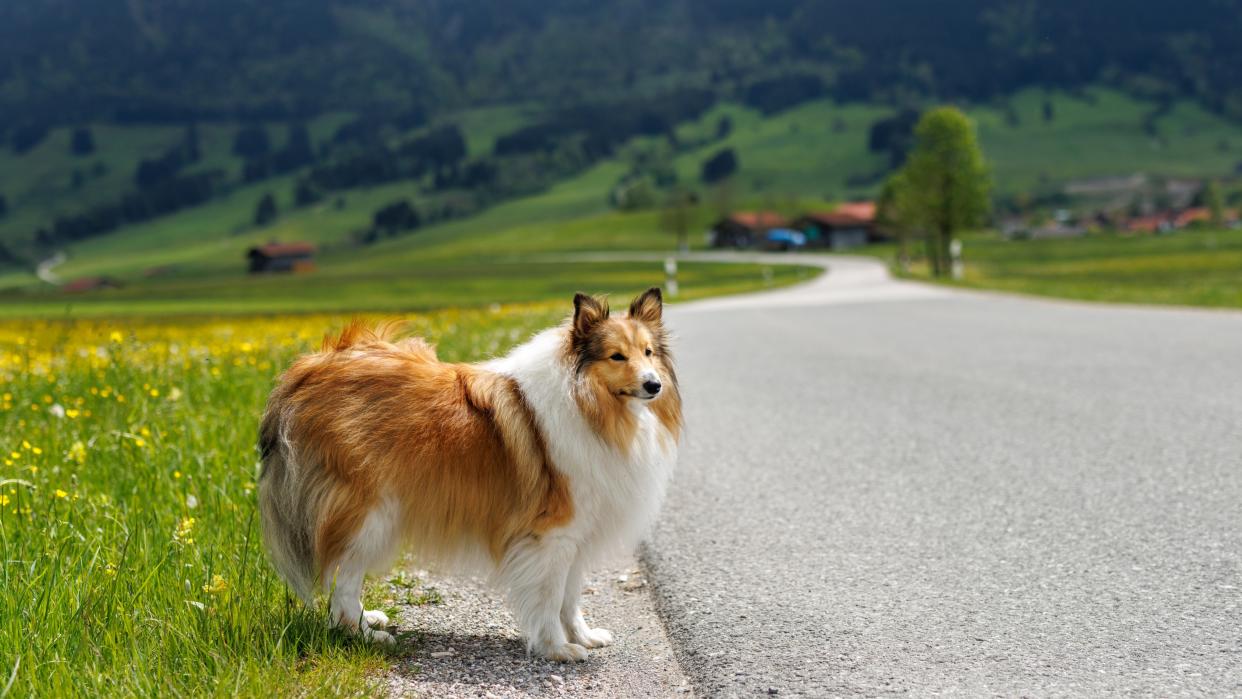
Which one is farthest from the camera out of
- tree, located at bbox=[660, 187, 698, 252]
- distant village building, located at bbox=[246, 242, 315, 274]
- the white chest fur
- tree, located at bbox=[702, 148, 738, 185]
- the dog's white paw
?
tree, located at bbox=[702, 148, 738, 185]

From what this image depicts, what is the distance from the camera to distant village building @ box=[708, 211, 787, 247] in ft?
428

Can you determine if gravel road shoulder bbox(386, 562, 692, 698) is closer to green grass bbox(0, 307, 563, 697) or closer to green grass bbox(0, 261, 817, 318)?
green grass bbox(0, 307, 563, 697)

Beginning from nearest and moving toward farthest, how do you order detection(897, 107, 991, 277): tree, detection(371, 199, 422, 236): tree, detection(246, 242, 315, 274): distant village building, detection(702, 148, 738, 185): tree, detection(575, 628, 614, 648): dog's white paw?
detection(575, 628, 614, 648): dog's white paw
detection(897, 107, 991, 277): tree
detection(246, 242, 315, 274): distant village building
detection(371, 199, 422, 236): tree
detection(702, 148, 738, 185): tree

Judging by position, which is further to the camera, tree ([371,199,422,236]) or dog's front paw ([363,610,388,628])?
tree ([371,199,422,236])

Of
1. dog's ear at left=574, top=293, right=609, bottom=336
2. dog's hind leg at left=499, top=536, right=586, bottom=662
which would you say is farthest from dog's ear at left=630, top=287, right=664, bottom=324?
dog's hind leg at left=499, top=536, right=586, bottom=662

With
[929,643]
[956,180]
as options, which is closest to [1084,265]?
[956,180]

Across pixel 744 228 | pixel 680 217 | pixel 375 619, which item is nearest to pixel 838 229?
pixel 744 228

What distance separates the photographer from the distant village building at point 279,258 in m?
129

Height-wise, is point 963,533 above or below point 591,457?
below

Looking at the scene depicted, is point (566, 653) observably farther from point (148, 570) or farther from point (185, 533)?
point (185, 533)

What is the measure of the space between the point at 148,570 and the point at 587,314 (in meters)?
2.07

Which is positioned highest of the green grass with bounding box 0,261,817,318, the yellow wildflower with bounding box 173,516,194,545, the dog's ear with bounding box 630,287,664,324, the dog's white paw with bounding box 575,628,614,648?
the dog's ear with bounding box 630,287,664,324

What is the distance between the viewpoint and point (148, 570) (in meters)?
4.49

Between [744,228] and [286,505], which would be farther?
[744,228]
